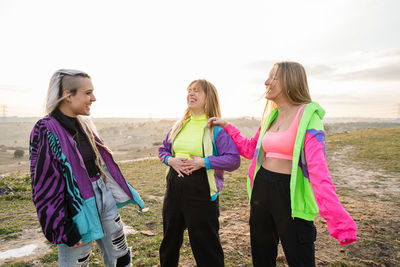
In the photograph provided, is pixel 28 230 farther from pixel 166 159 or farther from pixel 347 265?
pixel 347 265

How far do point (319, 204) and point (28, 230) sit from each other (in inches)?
198

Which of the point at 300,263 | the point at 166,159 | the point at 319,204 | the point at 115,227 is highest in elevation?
the point at 166,159

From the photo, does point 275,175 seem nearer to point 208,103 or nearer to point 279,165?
point 279,165

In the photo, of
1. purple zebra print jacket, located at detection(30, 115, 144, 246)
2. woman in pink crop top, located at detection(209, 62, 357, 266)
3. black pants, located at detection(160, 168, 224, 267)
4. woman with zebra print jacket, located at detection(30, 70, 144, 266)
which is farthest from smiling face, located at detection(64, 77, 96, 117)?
woman in pink crop top, located at detection(209, 62, 357, 266)

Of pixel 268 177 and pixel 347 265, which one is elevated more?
pixel 268 177

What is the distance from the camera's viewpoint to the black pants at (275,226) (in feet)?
6.68

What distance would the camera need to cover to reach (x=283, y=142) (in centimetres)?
224

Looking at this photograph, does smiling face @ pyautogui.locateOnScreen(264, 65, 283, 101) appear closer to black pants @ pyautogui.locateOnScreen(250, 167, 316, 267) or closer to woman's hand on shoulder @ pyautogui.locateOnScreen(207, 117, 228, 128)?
woman's hand on shoulder @ pyautogui.locateOnScreen(207, 117, 228, 128)

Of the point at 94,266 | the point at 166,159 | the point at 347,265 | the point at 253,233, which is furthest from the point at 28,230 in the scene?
the point at 347,265

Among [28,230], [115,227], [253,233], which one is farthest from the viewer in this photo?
[28,230]

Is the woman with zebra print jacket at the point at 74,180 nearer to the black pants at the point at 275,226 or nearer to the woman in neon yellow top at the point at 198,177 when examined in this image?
the woman in neon yellow top at the point at 198,177

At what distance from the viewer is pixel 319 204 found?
189 centimetres

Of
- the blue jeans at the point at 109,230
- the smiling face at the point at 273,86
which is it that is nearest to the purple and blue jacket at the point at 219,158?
the smiling face at the point at 273,86

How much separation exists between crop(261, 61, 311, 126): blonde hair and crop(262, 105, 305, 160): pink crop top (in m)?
0.15
